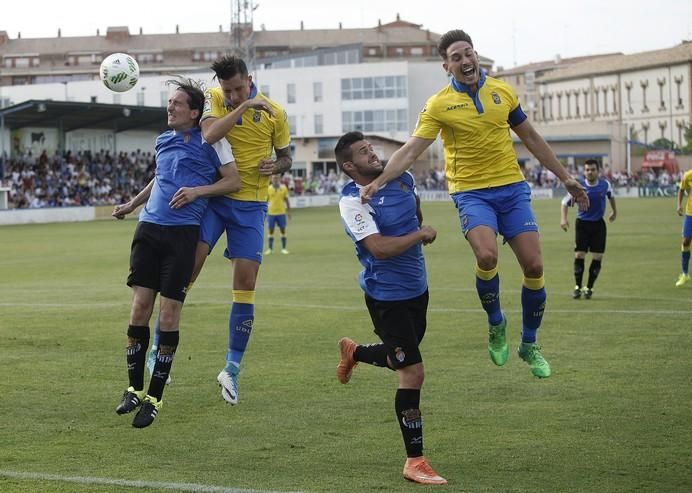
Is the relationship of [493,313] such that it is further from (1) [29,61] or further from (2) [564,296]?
(1) [29,61]

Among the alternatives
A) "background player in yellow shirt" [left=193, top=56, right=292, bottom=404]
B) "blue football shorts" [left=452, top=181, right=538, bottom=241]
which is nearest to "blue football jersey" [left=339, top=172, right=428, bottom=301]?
"blue football shorts" [left=452, top=181, right=538, bottom=241]

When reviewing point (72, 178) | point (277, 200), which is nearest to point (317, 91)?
point (72, 178)

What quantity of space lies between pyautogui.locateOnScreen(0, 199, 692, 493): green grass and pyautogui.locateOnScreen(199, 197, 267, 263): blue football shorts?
1268mm

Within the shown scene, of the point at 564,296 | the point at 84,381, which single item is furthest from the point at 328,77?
the point at 84,381

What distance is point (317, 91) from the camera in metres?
121

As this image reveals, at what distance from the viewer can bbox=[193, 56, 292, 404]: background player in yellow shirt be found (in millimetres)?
10047

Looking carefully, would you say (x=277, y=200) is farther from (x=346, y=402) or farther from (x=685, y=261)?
(x=346, y=402)

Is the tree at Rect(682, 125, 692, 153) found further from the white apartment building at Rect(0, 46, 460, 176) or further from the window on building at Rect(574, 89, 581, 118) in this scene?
the window on building at Rect(574, 89, 581, 118)

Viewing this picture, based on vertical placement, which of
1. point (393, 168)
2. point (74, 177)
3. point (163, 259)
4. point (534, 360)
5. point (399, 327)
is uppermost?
point (393, 168)

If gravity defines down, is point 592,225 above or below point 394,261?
below

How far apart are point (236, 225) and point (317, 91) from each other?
11134 cm

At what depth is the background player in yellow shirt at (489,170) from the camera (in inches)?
390

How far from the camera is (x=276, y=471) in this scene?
7613 mm

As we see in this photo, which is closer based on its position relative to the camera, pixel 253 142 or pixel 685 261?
pixel 253 142
